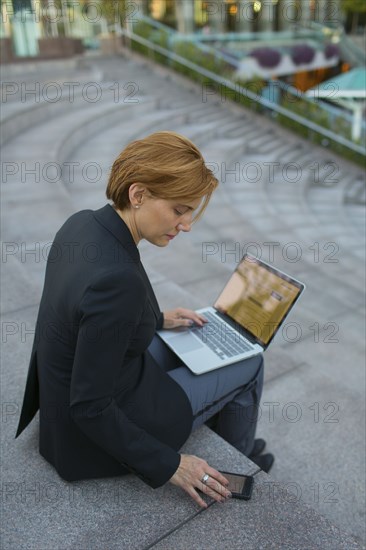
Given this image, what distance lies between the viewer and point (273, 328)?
2.20m

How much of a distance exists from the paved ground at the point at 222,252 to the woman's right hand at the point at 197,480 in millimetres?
122

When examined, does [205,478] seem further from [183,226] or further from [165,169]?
[165,169]

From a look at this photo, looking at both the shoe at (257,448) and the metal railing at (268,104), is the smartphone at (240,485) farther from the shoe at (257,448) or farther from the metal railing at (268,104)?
the metal railing at (268,104)

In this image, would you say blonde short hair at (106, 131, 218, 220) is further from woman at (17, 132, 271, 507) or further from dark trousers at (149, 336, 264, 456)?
dark trousers at (149, 336, 264, 456)

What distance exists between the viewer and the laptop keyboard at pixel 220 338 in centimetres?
220

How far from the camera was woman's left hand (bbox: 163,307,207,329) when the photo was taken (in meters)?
2.35

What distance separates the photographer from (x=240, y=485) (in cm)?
176

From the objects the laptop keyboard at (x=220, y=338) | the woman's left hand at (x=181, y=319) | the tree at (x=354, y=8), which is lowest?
the laptop keyboard at (x=220, y=338)

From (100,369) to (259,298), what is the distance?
1.11 m

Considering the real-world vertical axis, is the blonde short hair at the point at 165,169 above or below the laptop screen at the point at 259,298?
above

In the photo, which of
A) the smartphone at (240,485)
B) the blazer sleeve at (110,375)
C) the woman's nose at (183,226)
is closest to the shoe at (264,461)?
the smartphone at (240,485)

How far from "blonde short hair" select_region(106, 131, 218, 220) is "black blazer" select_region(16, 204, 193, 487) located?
16 cm

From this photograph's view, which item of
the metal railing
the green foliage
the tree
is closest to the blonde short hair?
the metal railing

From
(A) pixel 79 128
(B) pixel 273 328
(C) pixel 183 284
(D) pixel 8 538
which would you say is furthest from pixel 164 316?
(A) pixel 79 128
